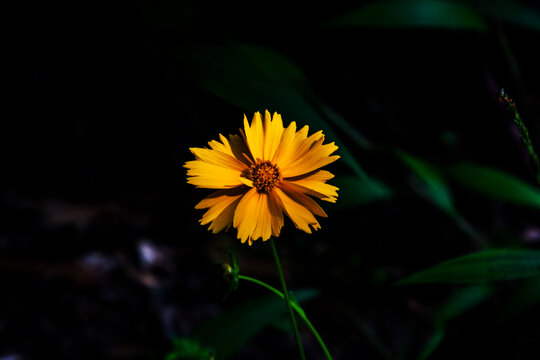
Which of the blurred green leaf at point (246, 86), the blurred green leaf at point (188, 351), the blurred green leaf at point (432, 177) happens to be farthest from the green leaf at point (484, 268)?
the blurred green leaf at point (432, 177)

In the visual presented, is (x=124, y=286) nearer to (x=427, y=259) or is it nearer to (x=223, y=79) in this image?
(x=223, y=79)

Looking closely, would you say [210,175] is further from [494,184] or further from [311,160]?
[494,184]

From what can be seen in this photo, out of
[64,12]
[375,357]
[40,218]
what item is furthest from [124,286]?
[64,12]

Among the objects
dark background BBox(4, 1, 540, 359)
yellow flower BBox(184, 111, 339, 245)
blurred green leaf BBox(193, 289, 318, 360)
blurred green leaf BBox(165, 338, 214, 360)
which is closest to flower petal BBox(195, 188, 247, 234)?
yellow flower BBox(184, 111, 339, 245)

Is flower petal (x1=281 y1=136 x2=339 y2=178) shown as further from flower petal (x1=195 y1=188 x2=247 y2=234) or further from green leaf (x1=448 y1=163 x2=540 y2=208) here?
green leaf (x1=448 y1=163 x2=540 y2=208)

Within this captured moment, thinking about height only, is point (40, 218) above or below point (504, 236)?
above

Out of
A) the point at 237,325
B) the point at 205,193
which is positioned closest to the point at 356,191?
the point at 237,325
